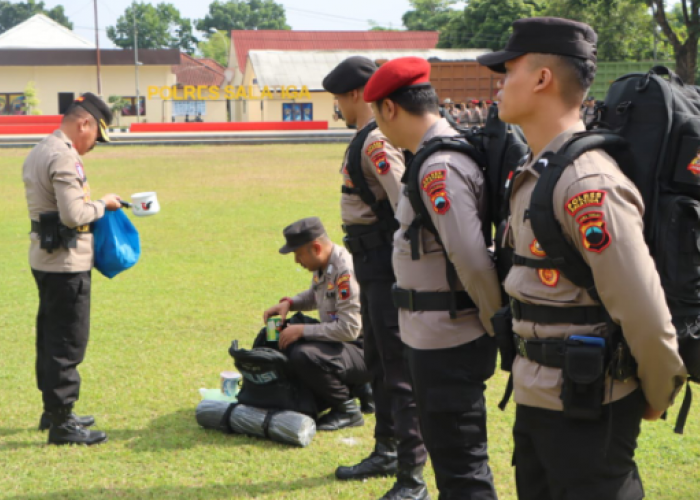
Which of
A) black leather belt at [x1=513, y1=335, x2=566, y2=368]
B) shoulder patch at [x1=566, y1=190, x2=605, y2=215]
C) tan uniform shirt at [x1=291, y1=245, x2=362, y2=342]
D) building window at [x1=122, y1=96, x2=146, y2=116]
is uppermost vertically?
shoulder patch at [x1=566, y1=190, x2=605, y2=215]

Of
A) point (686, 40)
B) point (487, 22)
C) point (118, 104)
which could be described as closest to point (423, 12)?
point (487, 22)

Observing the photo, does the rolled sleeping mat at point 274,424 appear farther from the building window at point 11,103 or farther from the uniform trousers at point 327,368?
the building window at point 11,103

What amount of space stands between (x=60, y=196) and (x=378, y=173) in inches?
78.2

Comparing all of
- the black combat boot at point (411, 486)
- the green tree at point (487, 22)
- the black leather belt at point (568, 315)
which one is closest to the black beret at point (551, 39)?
the black leather belt at point (568, 315)

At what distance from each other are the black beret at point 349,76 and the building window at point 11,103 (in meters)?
61.3

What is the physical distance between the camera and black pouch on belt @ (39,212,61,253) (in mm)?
4875

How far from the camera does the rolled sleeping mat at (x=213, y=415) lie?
16.5ft

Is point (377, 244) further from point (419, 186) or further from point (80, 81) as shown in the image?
point (80, 81)

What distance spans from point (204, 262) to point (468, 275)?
26.5 feet

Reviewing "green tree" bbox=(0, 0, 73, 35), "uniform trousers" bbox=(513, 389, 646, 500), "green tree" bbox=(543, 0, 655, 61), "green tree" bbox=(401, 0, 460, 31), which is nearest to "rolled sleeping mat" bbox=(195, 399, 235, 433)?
"uniform trousers" bbox=(513, 389, 646, 500)

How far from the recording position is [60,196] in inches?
189

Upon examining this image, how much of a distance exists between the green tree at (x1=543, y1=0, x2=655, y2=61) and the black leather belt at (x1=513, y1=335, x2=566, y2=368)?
46.6m

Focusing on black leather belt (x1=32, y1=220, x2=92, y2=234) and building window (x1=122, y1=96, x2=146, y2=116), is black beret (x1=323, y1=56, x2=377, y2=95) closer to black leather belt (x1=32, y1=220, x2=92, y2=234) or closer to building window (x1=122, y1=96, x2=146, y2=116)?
black leather belt (x1=32, y1=220, x2=92, y2=234)

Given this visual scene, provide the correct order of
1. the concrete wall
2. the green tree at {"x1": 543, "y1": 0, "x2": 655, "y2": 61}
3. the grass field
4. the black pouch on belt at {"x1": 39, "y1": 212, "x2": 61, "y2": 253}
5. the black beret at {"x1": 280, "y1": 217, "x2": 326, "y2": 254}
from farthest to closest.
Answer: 1. the concrete wall
2. the green tree at {"x1": 543, "y1": 0, "x2": 655, "y2": 61}
3. the black beret at {"x1": 280, "y1": 217, "x2": 326, "y2": 254}
4. the black pouch on belt at {"x1": 39, "y1": 212, "x2": 61, "y2": 253}
5. the grass field
